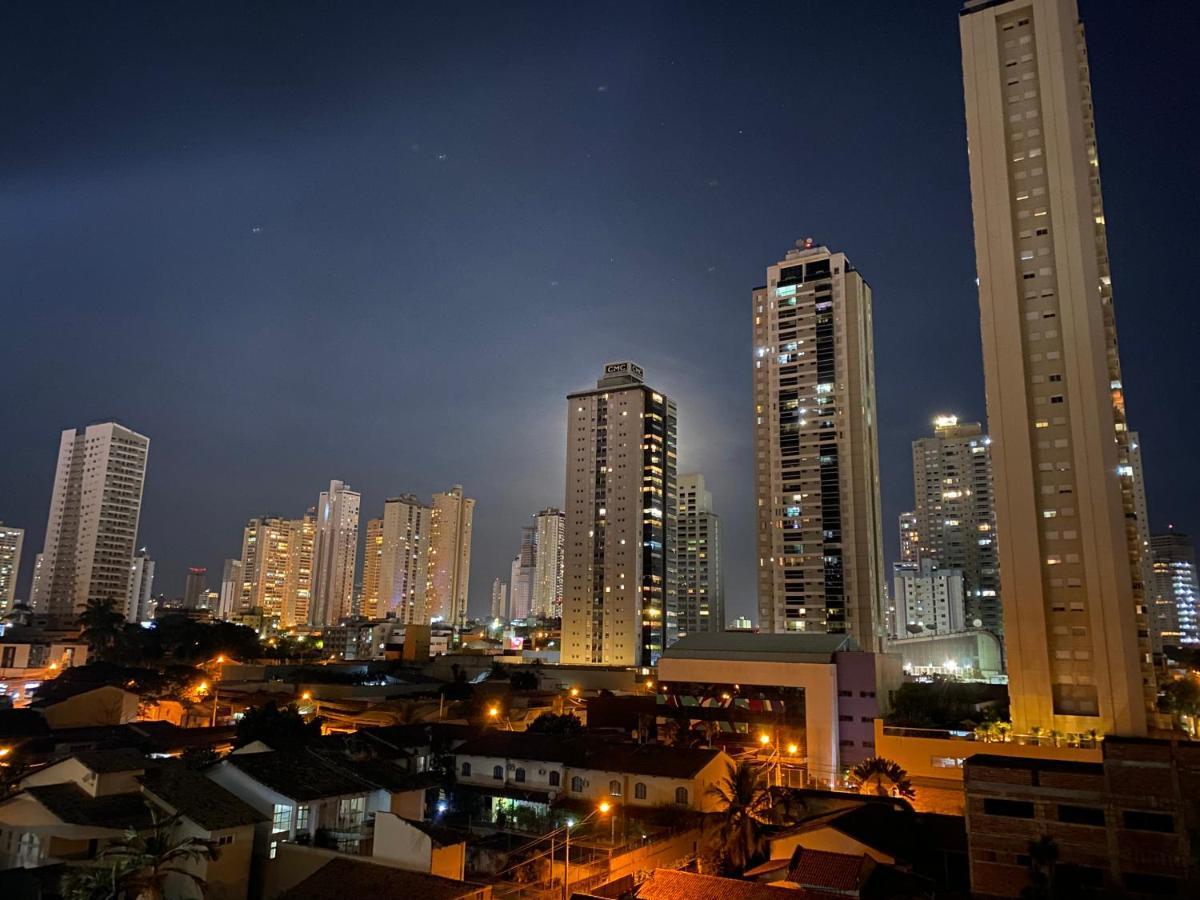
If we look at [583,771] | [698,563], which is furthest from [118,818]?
[698,563]

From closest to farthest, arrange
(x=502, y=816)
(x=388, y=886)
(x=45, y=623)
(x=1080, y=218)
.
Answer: (x=388, y=886)
(x=502, y=816)
(x=1080, y=218)
(x=45, y=623)

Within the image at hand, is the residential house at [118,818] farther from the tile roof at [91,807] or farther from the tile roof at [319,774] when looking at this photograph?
the tile roof at [319,774]

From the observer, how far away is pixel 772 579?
8856 cm

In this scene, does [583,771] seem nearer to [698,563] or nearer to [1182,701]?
[1182,701]

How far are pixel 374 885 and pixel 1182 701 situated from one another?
64.4 m

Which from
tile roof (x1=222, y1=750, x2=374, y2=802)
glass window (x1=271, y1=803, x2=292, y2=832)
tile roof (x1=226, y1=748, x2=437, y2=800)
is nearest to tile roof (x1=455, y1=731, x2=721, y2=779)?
tile roof (x1=226, y1=748, x2=437, y2=800)

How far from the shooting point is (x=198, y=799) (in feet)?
81.9

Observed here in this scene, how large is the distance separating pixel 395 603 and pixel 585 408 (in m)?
101

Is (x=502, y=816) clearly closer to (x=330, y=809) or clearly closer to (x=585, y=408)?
(x=330, y=809)

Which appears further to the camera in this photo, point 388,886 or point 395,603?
point 395,603

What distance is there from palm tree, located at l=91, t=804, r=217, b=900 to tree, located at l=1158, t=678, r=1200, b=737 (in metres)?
57.4

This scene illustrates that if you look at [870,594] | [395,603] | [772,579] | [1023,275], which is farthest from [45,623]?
[1023,275]

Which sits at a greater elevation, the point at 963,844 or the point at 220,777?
the point at 220,777

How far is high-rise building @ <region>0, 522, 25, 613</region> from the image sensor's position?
156 m
